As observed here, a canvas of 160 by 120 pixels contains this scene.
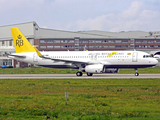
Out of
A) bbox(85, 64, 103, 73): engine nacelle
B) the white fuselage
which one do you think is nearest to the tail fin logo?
the white fuselage

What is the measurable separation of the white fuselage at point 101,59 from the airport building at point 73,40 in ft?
257

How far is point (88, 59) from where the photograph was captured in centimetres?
4347

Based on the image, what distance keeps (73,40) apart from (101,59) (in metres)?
85.2

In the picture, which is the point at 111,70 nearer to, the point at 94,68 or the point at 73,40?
the point at 94,68

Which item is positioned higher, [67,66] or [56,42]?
[56,42]

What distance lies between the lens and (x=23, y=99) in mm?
18672

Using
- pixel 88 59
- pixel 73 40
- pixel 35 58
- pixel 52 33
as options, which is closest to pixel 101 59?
pixel 88 59

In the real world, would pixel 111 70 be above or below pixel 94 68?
below

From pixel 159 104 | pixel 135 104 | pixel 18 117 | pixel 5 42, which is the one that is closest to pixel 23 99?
pixel 18 117

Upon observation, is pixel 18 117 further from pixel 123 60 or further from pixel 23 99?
pixel 123 60

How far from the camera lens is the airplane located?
137ft

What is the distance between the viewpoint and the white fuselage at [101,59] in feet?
137

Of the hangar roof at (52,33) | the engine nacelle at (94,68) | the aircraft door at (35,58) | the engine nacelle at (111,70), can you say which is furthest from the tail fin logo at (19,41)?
the hangar roof at (52,33)

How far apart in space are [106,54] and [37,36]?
90151 mm
